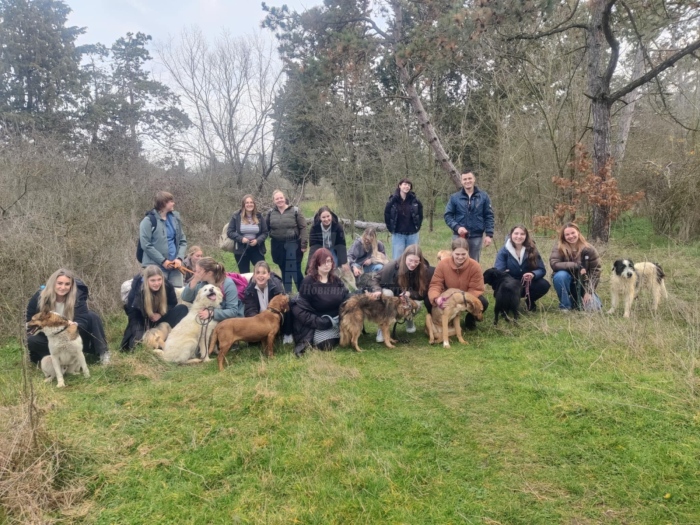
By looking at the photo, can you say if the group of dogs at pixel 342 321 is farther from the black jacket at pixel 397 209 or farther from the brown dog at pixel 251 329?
the black jacket at pixel 397 209

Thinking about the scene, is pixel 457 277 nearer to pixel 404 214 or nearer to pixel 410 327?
pixel 410 327

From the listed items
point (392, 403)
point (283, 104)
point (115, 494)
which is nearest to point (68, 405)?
point (115, 494)

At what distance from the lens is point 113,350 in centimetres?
529

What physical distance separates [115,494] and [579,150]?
9.58 meters

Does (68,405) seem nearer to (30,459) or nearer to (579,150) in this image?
(30,459)

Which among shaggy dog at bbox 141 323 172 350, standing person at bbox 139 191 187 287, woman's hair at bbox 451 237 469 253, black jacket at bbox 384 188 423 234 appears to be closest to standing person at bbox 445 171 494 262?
black jacket at bbox 384 188 423 234

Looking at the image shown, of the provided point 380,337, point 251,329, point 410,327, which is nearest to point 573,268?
point 410,327

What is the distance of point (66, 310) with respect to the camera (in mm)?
4598

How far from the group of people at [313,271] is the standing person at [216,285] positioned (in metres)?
0.01

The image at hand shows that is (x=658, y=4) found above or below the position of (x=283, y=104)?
below

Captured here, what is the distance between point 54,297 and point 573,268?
6.17 meters

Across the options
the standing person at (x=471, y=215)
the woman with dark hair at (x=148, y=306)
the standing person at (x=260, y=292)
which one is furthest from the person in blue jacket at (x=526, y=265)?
the woman with dark hair at (x=148, y=306)

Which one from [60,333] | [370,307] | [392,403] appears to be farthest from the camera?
[370,307]

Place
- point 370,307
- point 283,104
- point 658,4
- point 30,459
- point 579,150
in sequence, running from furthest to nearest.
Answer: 1. point 283,104
2. point 579,150
3. point 658,4
4. point 370,307
5. point 30,459
